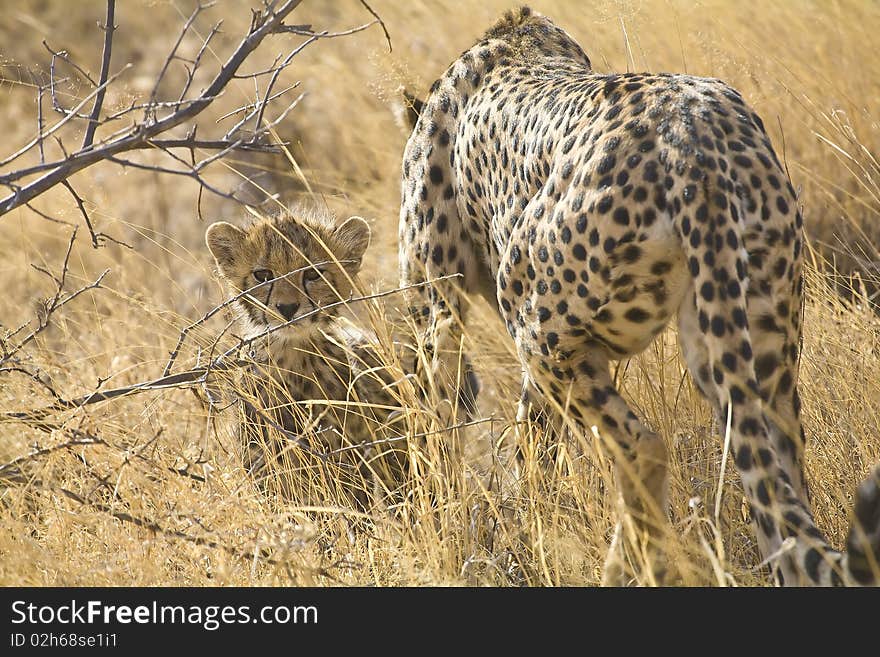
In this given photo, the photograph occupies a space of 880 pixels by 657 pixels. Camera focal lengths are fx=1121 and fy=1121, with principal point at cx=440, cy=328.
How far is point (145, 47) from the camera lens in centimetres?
830

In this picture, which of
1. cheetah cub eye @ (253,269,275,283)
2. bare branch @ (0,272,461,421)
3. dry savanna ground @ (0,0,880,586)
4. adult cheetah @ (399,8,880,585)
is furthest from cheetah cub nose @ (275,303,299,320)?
adult cheetah @ (399,8,880,585)

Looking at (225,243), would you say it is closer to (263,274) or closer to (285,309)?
(263,274)

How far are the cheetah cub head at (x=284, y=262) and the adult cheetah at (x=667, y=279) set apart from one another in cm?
100

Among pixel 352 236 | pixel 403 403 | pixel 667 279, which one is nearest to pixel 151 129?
pixel 403 403

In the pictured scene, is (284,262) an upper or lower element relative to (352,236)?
lower

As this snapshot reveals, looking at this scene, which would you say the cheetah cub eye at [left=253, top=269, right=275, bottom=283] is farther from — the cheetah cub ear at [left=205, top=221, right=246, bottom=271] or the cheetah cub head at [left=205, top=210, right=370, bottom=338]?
the cheetah cub ear at [left=205, top=221, right=246, bottom=271]

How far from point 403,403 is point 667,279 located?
964 mm

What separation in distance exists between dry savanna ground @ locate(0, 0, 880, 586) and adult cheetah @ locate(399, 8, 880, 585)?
0.12 meters

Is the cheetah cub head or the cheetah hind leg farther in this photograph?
the cheetah cub head

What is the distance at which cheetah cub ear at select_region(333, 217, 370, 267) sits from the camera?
12.6 ft

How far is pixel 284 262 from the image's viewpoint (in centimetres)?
373

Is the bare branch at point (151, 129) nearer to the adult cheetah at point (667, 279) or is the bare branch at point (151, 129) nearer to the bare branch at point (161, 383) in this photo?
the bare branch at point (161, 383)
